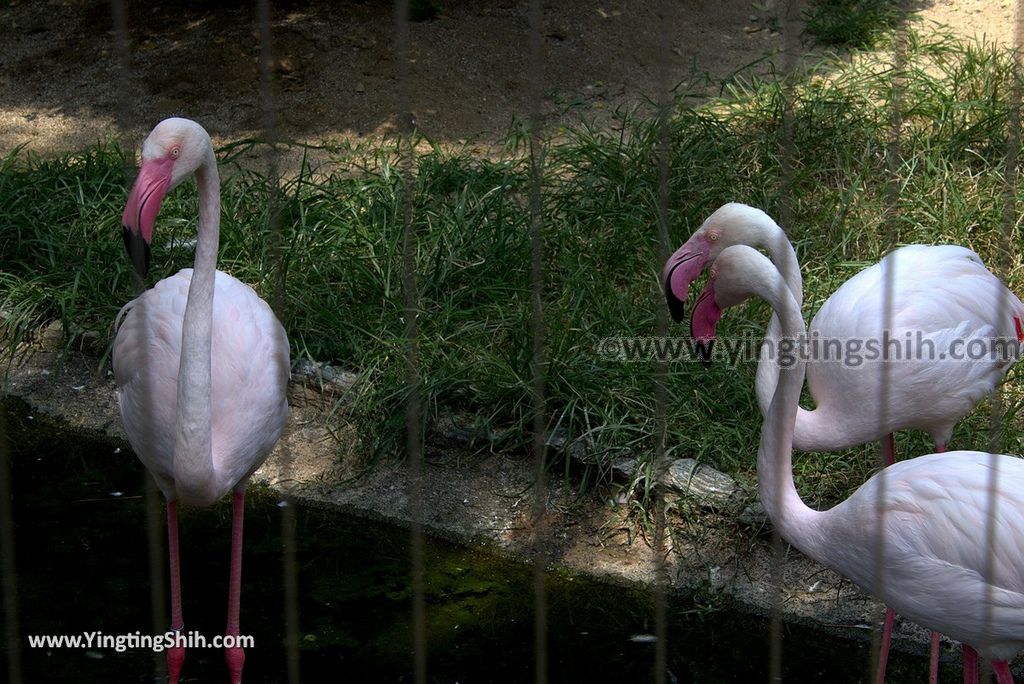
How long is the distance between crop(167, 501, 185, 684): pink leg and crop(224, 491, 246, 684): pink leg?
13 centimetres

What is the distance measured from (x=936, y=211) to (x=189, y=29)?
433 centimetres

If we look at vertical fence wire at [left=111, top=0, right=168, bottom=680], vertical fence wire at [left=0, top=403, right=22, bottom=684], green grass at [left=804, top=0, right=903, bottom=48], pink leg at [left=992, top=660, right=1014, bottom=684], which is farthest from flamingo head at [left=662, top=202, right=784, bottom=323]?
green grass at [left=804, top=0, right=903, bottom=48]

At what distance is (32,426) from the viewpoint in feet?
15.0

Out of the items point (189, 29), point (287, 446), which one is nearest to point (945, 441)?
point (287, 446)

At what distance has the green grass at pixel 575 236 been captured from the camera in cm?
417

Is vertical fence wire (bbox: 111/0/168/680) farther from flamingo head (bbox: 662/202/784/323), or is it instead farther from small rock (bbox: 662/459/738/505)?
small rock (bbox: 662/459/738/505)

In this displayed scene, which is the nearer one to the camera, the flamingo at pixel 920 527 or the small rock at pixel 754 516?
the flamingo at pixel 920 527

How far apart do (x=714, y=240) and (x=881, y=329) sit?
1.68 feet

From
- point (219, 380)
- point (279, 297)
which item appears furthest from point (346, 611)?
point (279, 297)

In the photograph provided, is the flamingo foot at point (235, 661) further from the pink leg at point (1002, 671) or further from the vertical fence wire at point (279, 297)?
the pink leg at point (1002, 671)

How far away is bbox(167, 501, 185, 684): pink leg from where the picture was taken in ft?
10.9

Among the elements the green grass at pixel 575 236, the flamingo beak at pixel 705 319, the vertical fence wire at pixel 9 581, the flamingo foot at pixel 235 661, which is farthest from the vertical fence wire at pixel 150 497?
the flamingo beak at pixel 705 319

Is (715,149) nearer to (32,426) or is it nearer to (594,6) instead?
(594,6)

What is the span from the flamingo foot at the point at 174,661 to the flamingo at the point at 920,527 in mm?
1600
